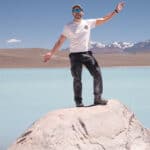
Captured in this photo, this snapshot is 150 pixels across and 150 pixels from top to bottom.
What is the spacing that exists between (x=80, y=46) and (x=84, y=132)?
104cm

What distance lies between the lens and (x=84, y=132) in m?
4.75

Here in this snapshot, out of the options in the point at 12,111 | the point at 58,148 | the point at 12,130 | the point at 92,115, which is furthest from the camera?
the point at 12,111

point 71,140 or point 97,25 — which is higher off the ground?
point 97,25

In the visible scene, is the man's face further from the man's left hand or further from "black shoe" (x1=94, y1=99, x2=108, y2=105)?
"black shoe" (x1=94, y1=99, x2=108, y2=105)

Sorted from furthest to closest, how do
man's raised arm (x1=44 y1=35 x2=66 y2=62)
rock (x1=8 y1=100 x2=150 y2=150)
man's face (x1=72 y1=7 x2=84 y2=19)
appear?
man's raised arm (x1=44 y1=35 x2=66 y2=62) → man's face (x1=72 y1=7 x2=84 y2=19) → rock (x1=8 y1=100 x2=150 y2=150)

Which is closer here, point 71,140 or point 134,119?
point 71,140

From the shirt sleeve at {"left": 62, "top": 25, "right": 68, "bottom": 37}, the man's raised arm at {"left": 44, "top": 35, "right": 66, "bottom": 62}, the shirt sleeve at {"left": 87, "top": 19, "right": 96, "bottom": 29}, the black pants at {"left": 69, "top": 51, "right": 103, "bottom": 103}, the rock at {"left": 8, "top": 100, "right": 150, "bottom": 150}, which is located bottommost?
the rock at {"left": 8, "top": 100, "right": 150, "bottom": 150}

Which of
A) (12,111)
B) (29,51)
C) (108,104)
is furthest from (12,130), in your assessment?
(29,51)

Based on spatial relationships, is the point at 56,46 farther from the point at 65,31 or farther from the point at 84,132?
the point at 84,132

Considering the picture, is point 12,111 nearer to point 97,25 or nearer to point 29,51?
point 97,25

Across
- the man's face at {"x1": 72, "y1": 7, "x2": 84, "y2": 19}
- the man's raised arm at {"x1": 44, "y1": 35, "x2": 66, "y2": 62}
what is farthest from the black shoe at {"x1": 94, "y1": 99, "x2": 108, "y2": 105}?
the man's face at {"x1": 72, "y1": 7, "x2": 84, "y2": 19}

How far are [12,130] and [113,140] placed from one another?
5994 millimetres

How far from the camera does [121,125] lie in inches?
195

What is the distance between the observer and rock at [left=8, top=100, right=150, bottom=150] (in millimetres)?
4617
